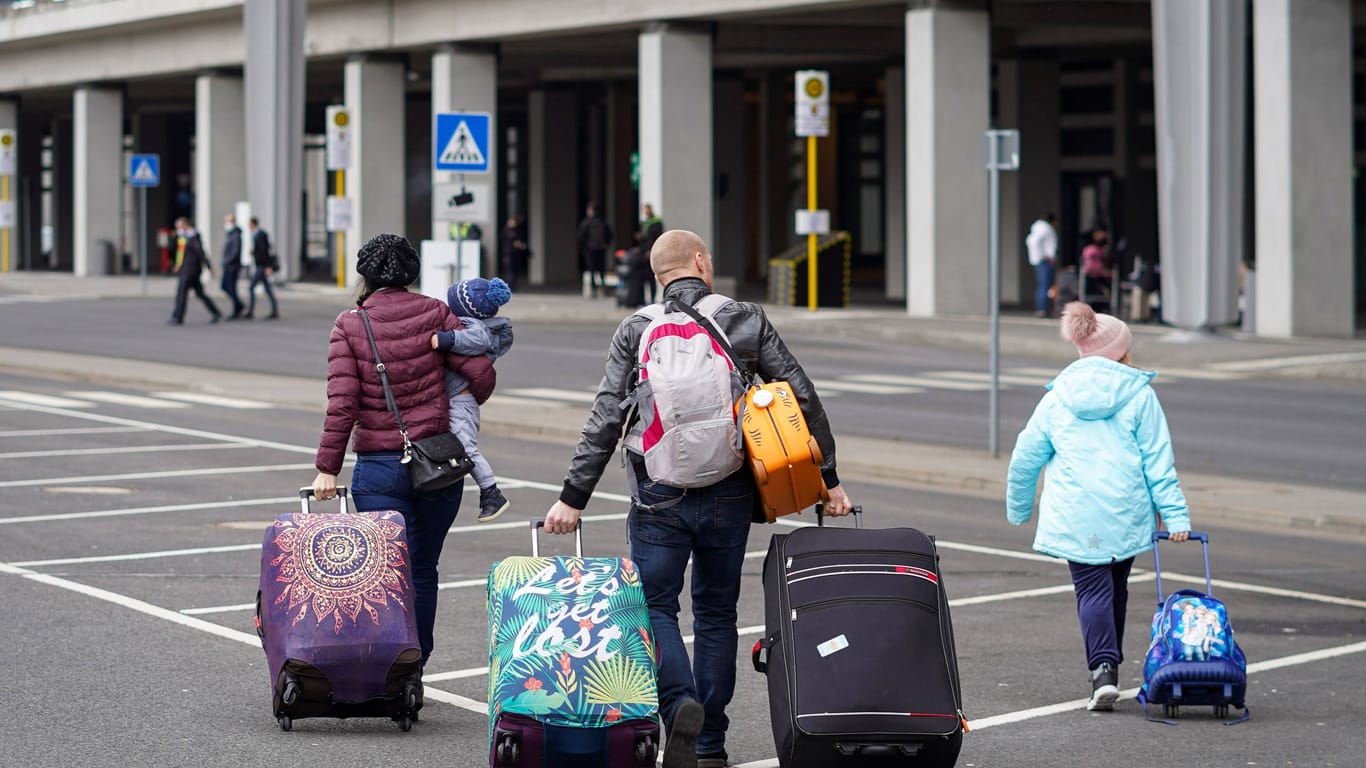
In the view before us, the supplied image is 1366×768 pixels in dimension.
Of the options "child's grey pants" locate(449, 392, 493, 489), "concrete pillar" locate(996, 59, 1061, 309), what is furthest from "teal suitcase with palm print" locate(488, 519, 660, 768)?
"concrete pillar" locate(996, 59, 1061, 309)

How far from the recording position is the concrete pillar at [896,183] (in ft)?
146

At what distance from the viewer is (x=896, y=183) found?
45438 mm

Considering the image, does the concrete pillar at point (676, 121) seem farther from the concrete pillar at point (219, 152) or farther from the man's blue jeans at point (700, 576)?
the man's blue jeans at point (700, 576)

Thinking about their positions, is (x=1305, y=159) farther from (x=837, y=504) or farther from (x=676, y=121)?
(x=837, y=504)

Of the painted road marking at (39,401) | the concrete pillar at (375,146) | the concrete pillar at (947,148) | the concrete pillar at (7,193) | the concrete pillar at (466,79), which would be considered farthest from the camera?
the concrete pillar at (7,193)

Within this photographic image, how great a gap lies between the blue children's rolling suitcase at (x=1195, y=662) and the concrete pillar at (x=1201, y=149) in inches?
861

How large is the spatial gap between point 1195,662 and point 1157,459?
838 mm

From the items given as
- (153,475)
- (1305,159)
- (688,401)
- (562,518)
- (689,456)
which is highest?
(1305,159)

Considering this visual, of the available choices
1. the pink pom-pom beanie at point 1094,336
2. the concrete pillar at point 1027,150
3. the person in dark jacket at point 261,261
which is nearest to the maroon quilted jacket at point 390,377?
the pink pom-pom beanie at point 1094,336

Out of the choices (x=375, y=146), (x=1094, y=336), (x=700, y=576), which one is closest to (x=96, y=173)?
(x=375, y=146)

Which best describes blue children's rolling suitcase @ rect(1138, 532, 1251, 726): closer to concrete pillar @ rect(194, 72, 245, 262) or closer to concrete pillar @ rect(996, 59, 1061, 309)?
concrete pillar @ rect(996, 59, 1061, 309)

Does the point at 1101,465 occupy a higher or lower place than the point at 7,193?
lower

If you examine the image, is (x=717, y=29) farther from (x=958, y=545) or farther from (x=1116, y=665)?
(x=1116, y=665)

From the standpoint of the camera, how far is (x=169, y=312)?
125 ft
